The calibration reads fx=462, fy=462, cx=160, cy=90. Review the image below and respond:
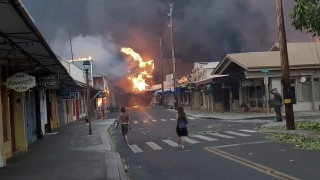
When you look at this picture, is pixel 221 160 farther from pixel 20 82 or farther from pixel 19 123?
pixel 19 123

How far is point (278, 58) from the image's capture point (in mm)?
38344

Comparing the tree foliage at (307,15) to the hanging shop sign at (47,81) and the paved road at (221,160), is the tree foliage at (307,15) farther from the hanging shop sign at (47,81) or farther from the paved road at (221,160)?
the hanging shop sign at (47,81)

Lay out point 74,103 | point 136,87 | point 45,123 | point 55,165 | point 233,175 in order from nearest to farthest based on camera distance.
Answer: point 233,175 < point 55,165 < point 45,123 < point 74,103 < point 136,87

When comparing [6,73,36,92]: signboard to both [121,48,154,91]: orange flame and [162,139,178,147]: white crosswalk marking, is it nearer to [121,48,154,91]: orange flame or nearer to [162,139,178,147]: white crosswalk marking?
[162,139,178,147]: white crosswalk marking

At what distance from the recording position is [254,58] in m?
38.9

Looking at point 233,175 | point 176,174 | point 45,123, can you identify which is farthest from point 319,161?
point 45,123

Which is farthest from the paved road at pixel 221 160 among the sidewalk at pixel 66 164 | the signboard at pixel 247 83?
the signboard at pixel 247 83

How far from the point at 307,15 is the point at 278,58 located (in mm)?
24528

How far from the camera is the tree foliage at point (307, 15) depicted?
45.7ft

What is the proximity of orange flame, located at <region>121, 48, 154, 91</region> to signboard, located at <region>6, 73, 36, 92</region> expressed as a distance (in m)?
62.3

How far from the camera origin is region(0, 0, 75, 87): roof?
6.84 m

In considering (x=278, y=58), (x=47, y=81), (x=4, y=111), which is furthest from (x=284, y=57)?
(x=278, y=58)

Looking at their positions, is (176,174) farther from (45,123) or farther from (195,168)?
(45,123)

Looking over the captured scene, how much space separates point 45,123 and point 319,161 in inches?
711
